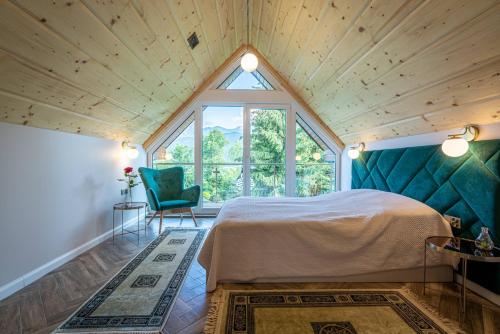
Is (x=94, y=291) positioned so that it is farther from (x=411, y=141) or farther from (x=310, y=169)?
(x=310, y=169)

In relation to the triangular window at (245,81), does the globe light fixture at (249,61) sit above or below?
below

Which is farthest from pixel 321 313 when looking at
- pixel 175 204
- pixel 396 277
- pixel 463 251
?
pixel 175 204

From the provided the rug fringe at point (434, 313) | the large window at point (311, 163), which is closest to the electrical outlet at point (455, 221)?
the rug fringe at point (434, 313)

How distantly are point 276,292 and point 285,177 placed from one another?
286 centimetres

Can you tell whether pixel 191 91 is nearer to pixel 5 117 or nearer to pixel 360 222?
pixel 5 117

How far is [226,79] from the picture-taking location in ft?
15.4

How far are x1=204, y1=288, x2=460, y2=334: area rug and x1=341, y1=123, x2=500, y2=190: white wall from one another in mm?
1432

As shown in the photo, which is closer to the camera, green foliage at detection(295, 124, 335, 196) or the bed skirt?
the bed skirt

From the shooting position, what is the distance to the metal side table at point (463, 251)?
1.66 m

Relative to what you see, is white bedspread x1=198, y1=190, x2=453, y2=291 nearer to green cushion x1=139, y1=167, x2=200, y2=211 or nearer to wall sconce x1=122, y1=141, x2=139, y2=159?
green cushion x1=139, y1=167, x2=200, y2=211

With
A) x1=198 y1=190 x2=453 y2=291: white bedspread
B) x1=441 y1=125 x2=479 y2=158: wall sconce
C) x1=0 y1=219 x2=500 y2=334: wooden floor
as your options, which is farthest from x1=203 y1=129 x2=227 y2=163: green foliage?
x1=441 y1=125 x2=479 y2=158: wall sconce

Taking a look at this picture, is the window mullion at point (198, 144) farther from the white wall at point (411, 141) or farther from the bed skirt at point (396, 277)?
the bed skirt at point (396, 277)

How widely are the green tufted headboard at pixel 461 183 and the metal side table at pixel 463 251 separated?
19 cm

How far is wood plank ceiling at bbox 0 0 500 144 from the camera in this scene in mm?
1578
